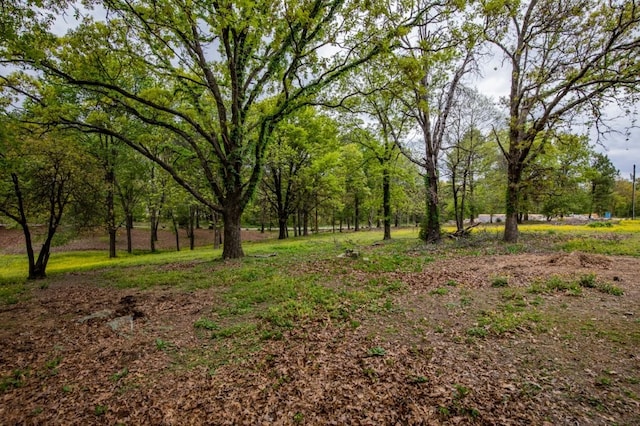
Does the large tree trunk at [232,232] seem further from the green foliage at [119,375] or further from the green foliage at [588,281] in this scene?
the green foliage at [588,281]

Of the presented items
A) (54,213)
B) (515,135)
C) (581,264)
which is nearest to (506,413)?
(581,264)

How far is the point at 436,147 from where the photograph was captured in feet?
50.6

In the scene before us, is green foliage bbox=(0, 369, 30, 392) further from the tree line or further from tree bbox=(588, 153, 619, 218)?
tree bbox=(588, 153, 619, 218)

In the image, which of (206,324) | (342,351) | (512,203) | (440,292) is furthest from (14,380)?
(512,203)

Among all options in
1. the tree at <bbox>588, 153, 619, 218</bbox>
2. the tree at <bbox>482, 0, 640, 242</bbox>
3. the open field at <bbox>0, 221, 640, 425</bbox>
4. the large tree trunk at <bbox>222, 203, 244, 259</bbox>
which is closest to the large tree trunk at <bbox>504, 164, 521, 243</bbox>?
the tree at <bbox>482, 0, 640, 242</bbox>

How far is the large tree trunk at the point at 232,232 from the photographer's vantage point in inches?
528

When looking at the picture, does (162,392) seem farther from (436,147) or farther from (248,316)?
(436,147)

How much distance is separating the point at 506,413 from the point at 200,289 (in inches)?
311

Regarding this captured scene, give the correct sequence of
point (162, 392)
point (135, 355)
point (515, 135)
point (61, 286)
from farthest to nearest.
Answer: point (515, 135)
point (61, 286)
point (135, 355)
point (162, 392)

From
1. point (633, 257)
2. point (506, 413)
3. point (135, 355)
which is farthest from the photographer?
point (633, 257)

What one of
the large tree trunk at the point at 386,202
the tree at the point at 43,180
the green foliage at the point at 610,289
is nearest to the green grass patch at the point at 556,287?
the green foliage at the point at 610,289

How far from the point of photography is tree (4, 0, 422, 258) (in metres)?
8.95

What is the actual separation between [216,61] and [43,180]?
893 centimetres

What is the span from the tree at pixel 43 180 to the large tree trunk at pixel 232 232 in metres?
6.14
